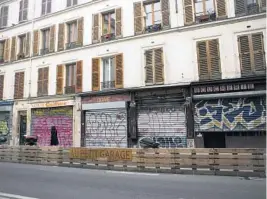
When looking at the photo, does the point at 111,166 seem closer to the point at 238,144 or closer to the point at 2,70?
the point at 238,144

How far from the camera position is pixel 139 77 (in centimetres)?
1588

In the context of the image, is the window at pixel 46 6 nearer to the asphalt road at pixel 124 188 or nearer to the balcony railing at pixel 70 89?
the balcony railing at pixel 70 89

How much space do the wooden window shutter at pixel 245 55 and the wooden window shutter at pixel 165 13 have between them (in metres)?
4.02

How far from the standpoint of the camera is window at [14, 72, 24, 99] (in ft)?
67.3

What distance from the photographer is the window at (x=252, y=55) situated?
43.2 ft

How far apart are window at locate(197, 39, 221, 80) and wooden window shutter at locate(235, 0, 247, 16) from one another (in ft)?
5.48

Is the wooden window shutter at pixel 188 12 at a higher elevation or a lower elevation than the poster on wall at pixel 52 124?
higher

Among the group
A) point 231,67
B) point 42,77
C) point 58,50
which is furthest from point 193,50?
point 42,77

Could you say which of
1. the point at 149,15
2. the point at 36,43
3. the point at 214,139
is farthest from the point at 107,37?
the point at 214,139

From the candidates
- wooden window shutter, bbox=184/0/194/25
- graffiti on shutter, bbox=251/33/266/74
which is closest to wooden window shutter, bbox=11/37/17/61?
wooden window shutter, bbox=184/0/194/25

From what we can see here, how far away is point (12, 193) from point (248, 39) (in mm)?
11968

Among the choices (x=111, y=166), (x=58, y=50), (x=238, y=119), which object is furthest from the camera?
(x=58, y=50)

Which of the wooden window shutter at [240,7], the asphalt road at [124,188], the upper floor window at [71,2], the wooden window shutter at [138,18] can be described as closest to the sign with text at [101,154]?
the asphalt road at [124,188]

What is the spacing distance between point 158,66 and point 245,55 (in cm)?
445
